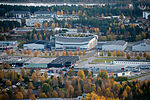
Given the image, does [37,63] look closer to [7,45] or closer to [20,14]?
[7,45]

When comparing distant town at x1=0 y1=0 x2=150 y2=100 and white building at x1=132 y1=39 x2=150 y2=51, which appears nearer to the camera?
distant town at x1=0 y1=0 x2=150 y2=100

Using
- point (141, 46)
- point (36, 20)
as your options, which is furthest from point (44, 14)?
point (141, 46)

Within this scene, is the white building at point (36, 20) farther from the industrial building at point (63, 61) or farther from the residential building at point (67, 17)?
the industrial building at point (63, 61)

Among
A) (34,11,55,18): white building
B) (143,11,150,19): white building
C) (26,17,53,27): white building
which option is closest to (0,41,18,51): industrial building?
(26,17,53,27): white building

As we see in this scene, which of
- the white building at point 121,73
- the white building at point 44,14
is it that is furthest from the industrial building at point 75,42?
the white building at point 44,14

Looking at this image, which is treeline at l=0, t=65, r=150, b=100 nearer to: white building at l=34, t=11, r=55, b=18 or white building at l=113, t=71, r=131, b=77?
white building at l=113, t=71, r=131, b=77

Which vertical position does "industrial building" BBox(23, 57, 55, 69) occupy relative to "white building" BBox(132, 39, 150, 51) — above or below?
below
